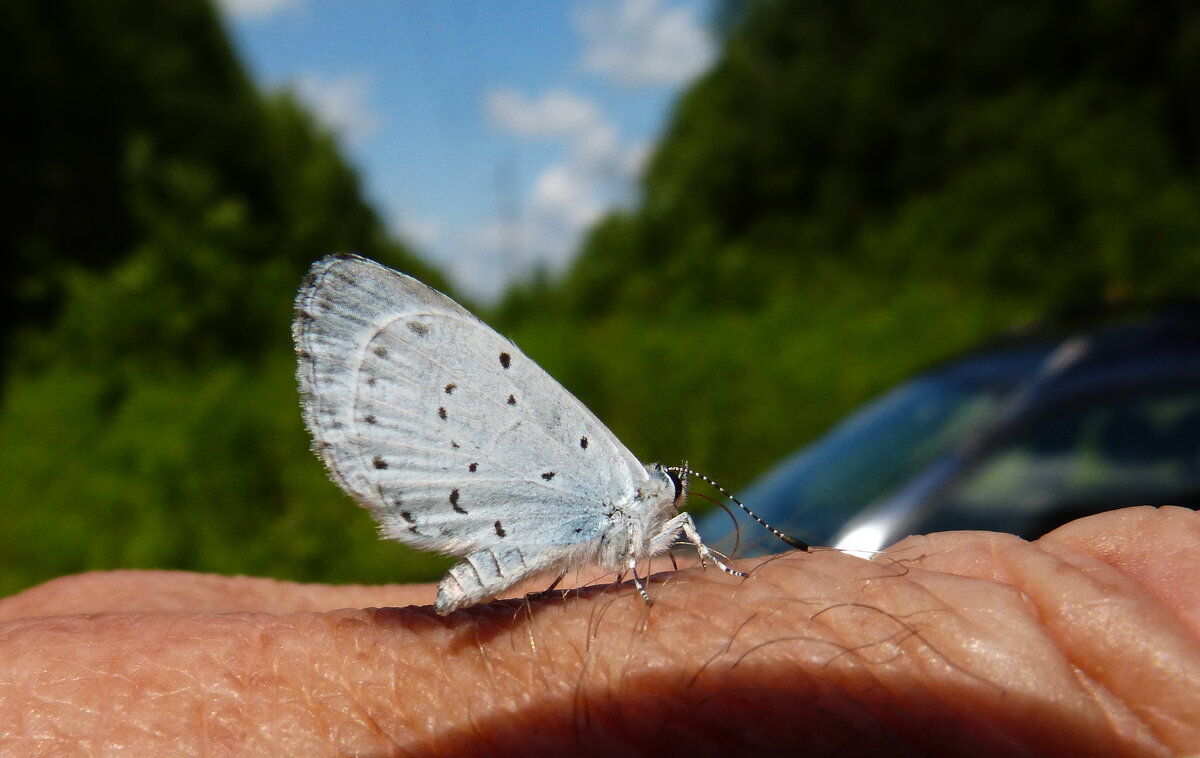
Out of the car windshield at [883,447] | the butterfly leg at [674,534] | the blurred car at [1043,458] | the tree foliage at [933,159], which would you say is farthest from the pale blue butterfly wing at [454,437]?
the tree foliage at [933,159]

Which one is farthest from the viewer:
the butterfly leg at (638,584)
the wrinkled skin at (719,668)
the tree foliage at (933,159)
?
the tree foliage at (933,159)

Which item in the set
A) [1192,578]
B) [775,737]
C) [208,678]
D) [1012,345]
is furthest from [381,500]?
[1012,345]

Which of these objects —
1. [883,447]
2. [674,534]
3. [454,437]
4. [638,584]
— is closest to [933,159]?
[883,447]

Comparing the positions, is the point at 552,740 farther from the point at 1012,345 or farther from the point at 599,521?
the point at 1012,345

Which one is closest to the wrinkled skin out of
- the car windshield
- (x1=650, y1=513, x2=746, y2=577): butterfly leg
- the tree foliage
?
(x1=650, y1=513, x2=746, y2=577): butterfly leg

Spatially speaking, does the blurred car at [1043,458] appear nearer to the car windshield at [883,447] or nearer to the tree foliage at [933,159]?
the car windshield at [883,447]

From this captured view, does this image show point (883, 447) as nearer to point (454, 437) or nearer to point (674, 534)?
point (674, 534)
